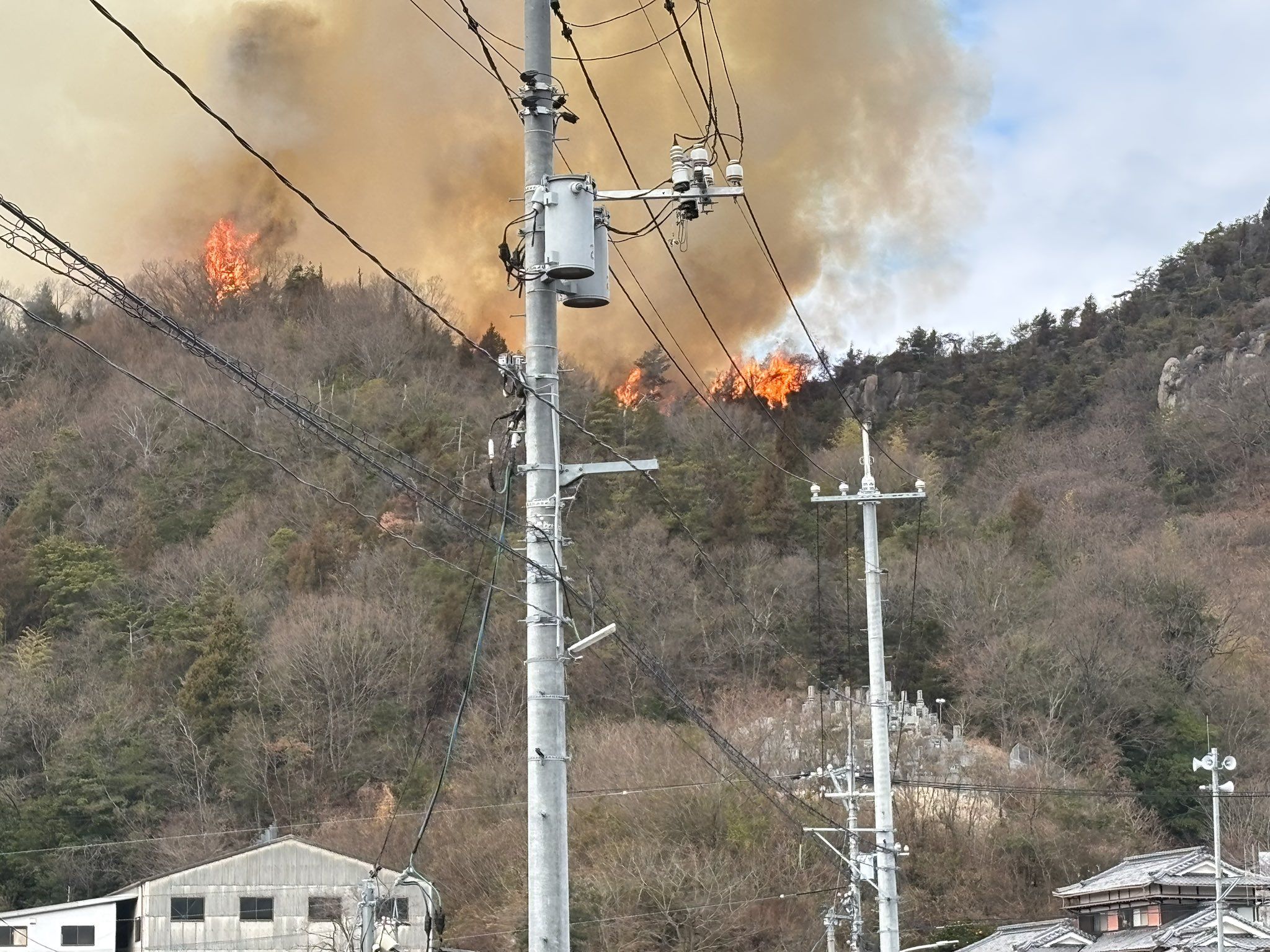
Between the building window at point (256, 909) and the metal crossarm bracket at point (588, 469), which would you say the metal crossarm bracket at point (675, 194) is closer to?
the metal crossarm bracket at point (588, 469)

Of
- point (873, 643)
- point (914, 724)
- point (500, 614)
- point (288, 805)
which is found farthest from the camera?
point (500, 614)

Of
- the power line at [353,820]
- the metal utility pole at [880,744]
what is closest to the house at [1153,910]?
the power line at [353,820]

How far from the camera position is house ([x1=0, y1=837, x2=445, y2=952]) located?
37844 mm

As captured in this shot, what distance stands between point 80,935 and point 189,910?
8.26ft

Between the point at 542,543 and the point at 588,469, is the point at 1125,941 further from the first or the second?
the point at 542,543

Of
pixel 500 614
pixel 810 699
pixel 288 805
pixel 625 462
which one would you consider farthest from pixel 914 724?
pixel 625 462

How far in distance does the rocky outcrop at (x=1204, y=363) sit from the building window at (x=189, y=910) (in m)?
54.1

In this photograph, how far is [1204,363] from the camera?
266 feet

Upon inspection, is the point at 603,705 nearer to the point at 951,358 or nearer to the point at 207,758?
the point at 207,758

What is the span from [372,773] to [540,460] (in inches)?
1534

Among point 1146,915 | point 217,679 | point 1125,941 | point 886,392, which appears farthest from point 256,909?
point 886,392

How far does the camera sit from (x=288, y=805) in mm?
47312

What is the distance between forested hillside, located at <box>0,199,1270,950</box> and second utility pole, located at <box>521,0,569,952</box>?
22.7 m

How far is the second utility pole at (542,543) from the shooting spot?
10148 mm
